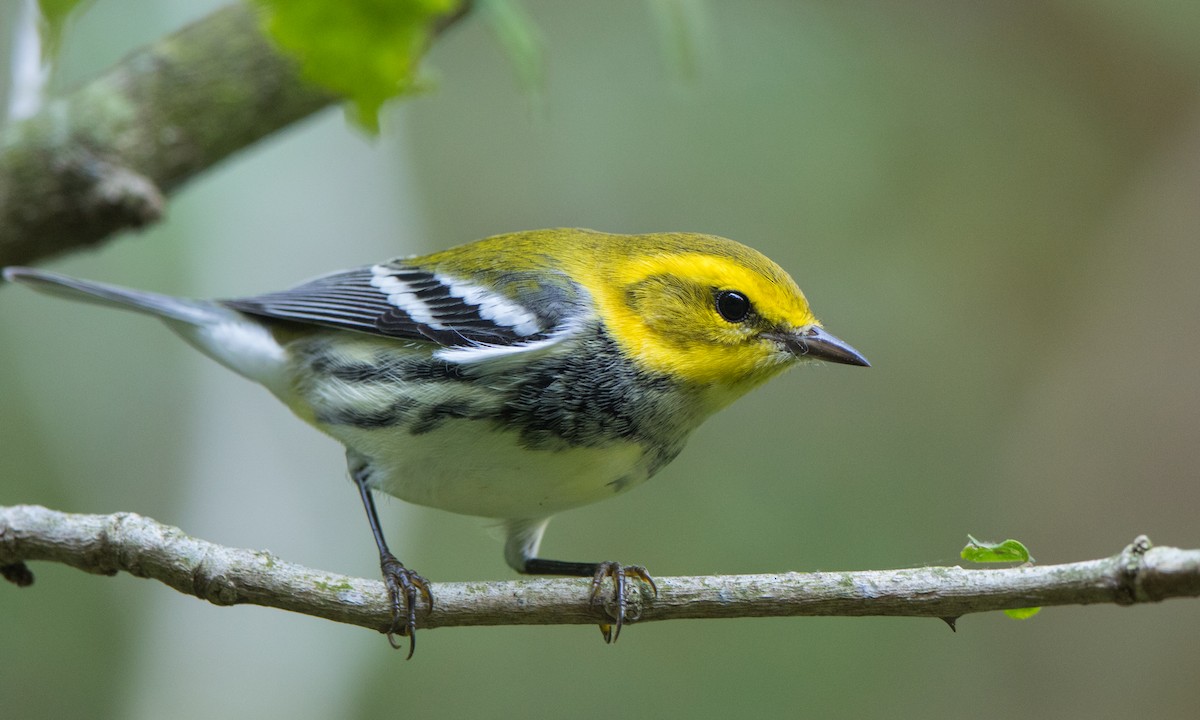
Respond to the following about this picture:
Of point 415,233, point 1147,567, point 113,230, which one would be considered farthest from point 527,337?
point 415,233

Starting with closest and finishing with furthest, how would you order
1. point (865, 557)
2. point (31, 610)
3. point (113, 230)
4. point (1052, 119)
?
point (113, 230) < point (865, 557) < point (31, 610) < point (1052, 119)

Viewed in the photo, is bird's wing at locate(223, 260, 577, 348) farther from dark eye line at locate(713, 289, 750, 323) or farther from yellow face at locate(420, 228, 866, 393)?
dark eye line at locate(713, 289, 750, 323)

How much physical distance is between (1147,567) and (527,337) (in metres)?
2.02

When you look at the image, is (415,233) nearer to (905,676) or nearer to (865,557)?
(865,557)

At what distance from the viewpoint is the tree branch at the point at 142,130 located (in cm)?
391

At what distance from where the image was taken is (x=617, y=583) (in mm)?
3064

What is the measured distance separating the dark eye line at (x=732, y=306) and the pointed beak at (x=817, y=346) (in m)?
0.12

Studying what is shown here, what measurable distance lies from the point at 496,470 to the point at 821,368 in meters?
4.02

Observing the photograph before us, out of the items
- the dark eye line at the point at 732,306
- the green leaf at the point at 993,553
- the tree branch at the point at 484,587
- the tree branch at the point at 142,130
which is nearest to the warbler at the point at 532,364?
the dark eye line at the point at 732,306

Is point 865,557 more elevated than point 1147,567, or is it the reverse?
point 865,557

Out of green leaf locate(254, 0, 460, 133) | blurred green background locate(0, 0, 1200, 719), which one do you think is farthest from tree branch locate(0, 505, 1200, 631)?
blurred green background locate(0, 0, 1200, 719)

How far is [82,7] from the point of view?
2035 mm

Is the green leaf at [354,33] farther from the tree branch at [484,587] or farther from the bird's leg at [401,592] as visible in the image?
the bird's leg at [401,592]

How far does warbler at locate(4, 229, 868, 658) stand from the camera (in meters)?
3.34
